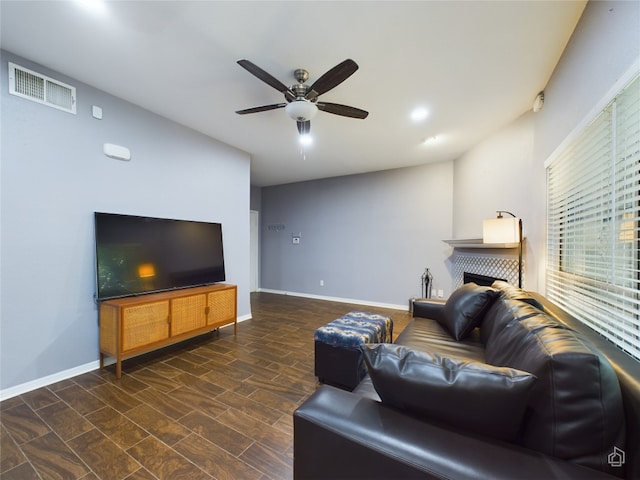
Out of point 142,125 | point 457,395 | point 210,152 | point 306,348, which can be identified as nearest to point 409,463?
point 457,395

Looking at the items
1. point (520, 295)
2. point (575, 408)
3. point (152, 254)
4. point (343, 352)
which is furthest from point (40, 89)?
point (520, 295)

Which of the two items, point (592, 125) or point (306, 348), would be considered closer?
point (592, 125)

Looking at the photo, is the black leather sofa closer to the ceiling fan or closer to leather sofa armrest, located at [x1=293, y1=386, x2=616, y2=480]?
leather sofa armrest, located at [x1=293, y1=386, x2=616, y2=480]

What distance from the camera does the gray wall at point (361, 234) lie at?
4691mm

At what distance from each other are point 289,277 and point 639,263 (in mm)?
5555

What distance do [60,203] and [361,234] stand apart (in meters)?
4.37

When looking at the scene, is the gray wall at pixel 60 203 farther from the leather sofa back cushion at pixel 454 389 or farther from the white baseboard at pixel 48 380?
the leather sofa back cushion at pixel 454 389

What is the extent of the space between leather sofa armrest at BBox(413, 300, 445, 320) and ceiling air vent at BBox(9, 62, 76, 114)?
3.78 m

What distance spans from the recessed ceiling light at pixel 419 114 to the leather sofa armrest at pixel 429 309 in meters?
2.07

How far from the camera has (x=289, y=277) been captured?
6.23 m

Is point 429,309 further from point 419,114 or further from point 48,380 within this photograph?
point 48,380

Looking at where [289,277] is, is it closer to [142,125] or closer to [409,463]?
[142,125]

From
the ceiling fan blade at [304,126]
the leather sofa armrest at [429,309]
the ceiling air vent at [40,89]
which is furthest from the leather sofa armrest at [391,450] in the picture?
the ceiling air vent at [40,89]

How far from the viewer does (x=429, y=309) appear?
2.68m
